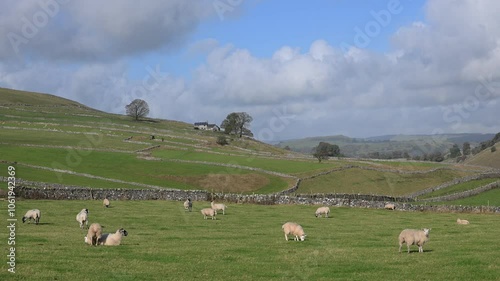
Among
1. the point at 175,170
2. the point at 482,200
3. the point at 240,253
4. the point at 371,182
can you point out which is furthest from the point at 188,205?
the point at 371,182

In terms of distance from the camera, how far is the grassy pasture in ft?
66.2

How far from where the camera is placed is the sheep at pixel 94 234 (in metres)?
26.6

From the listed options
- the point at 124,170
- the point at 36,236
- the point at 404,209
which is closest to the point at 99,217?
the point at 36,236

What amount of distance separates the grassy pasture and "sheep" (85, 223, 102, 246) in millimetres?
531

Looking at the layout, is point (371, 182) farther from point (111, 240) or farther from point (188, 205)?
point (111, 240)

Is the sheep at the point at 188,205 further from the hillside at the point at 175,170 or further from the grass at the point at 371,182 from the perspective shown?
the grass at the point at 371,182

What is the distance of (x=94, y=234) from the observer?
87.4 ft

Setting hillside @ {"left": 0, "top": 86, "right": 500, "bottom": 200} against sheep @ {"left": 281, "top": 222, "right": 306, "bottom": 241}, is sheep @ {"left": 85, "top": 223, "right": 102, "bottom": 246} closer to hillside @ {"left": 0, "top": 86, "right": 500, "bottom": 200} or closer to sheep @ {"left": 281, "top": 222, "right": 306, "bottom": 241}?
sheep @ {"left": 281, "top": 222, "right": 306, "bottom": 241}

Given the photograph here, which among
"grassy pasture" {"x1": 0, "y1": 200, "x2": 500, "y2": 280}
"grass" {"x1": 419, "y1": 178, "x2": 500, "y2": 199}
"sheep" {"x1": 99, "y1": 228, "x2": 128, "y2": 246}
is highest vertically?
"grass" {"x1": 419, "y1": 178, "x2": 500, "y2": 199}

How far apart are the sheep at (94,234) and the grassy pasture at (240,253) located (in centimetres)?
53

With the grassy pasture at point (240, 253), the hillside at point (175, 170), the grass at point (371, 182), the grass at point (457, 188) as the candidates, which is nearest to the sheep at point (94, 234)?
the grassy pasture at point (240, 253)

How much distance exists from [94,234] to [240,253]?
750 cm

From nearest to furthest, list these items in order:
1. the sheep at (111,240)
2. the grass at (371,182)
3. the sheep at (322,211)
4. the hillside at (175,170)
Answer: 1. the sheep at (111,240)
2. the sheep at (322,211)
3. the hillside at (175,170)
4. the grass at (371,182)

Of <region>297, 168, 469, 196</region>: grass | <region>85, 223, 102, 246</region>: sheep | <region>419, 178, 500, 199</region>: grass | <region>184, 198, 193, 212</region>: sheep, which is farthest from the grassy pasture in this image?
<region>419, 178, 500, 199</region>: grass
